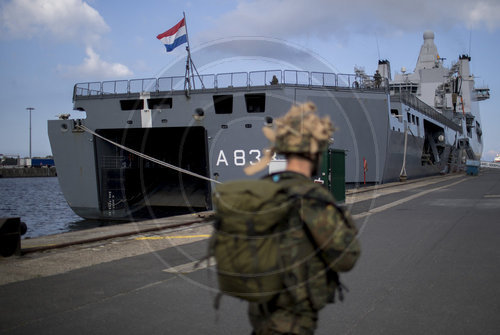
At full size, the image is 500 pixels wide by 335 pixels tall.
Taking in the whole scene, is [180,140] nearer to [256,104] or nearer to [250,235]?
[256,104]

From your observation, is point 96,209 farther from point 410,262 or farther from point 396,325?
point 396,325

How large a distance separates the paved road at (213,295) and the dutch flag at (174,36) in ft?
34.8

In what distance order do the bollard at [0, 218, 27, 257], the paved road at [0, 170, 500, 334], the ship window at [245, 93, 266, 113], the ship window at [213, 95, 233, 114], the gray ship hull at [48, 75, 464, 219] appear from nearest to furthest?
the paved road at [0, 170, 500, 334], the bollard at [0, 218, 27, 257], the gray ship hull at [48, 75, 464, 219], the ship window at [213, 95, 233, 114], the ship window at [245, 93, 266, 113]

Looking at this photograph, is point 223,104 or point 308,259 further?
point 223,104

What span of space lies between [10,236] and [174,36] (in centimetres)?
1177

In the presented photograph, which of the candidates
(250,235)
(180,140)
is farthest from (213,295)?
(180,140)

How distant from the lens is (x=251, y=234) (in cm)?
200

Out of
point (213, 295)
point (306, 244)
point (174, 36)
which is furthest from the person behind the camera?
point (174, 36)

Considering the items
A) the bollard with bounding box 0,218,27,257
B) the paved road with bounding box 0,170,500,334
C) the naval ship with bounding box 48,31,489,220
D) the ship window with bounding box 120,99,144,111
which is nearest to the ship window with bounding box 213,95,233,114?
the naval ship with bounding box 48,31,489,220

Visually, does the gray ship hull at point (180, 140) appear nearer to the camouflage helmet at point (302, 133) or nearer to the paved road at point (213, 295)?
the paved road at point (213, 295)

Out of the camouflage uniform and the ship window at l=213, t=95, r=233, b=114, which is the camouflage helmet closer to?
the camouflage uniform

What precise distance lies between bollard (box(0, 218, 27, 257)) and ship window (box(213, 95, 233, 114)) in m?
11.7

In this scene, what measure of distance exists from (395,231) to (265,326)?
8.00 metres

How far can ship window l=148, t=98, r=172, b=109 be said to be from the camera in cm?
1882
